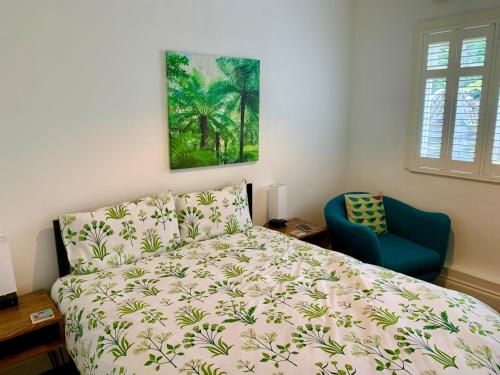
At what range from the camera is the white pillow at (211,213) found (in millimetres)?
2600

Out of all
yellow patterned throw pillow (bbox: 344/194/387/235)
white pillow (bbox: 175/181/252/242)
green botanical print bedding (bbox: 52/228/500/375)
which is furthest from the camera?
yellow patterned throw pillow (bbox: 344/194/387/235)

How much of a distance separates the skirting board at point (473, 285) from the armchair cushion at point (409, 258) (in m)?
0.41

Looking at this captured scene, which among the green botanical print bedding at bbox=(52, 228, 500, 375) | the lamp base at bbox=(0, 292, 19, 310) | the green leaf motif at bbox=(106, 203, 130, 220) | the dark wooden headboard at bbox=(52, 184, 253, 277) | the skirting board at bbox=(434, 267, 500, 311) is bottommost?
the skirting board at bbox=(434, 267, 500, 311)

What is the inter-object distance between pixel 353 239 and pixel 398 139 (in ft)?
4.00

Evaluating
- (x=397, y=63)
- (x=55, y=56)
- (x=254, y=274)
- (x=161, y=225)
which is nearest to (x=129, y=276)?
(x=161, y=225)

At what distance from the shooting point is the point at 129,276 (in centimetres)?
209

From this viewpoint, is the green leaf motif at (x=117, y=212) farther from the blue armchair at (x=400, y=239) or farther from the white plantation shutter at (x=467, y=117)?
the white plantation shutter at (x=467, y=117)

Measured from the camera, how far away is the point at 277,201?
3.18 metres

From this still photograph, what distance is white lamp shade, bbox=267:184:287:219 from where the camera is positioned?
3.18 metres

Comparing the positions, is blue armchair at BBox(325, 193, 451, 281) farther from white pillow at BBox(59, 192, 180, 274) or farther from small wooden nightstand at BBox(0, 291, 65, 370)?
small wooden nightstand at BBox(0, 291, 65, 370)

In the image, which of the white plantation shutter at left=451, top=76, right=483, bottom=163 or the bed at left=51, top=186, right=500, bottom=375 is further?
the white plantation shutter at left=451, top=76, right=483, bottom=163

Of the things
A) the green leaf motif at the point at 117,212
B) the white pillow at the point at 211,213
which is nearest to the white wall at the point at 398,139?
the white pillow at the point at 211,213

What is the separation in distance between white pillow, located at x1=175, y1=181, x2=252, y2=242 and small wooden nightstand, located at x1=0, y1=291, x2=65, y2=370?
0.92 m

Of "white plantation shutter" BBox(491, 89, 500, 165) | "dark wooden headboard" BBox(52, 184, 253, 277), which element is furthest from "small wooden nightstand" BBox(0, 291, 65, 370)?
"white plantation shutter" BBox(491, 89, 500, 165)
